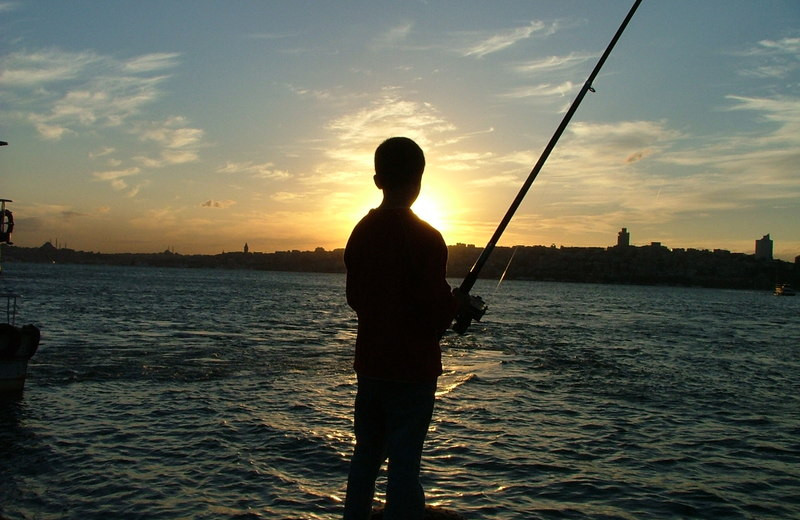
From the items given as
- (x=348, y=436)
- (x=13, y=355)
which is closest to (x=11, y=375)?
(x=13, y=355)

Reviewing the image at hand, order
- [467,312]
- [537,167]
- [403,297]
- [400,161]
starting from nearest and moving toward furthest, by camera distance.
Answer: [403,297] → [400,161] → [467,312] → [537,167]

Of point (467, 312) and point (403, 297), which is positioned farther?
point (467, 312)

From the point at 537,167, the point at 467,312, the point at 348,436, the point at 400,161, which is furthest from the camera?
the point at 348,436

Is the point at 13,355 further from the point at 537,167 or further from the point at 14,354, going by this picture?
the point at 537,167

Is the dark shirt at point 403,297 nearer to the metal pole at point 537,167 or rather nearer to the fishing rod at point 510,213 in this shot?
the fishing rod at point 510,213

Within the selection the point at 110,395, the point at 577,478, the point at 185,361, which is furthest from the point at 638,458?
the point at 185,361

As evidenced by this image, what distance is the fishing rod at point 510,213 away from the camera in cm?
406

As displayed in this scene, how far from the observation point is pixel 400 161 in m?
3.66

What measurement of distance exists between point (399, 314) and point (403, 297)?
9 cm

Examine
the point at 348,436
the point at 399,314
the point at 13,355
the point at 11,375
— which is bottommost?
the point at 348,436

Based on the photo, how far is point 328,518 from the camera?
262 inches

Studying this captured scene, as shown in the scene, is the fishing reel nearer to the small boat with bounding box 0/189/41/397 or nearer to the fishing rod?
the fishing rod

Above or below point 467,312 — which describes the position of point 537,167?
above

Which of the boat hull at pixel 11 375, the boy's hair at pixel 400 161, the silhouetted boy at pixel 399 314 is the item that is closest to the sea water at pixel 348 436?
the boat hull at pixel 11 375
